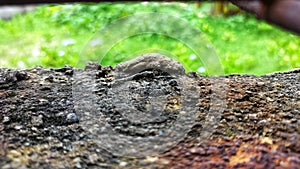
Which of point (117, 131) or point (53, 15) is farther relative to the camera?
point (53, 15)

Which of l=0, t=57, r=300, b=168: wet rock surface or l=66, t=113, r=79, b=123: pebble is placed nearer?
l=0, t=57, r=300, b=168: wet rock surface

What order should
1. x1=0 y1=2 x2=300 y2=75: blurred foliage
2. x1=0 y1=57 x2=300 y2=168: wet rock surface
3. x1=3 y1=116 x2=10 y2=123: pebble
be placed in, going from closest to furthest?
x1=0 y1=57 x2=300 y2=168: wet rock surface, x1=3 y1=116 x2=10 y2=123: pebble, x1=0 y1=2 x2=300 y2=75: blurred foliage

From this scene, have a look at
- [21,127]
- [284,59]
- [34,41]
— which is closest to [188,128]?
[21,127]

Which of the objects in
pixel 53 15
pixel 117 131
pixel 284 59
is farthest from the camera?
pixel 53 15

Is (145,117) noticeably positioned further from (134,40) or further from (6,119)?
(134,40)

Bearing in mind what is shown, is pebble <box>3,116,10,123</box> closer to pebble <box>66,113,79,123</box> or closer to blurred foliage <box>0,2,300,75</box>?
pebble <box>66,113,79,123</box>

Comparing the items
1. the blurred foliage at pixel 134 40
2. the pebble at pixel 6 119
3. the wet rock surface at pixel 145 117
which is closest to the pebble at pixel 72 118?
the wet rock surface at pixel 145 117

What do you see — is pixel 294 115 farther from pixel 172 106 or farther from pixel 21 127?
pixel 21 127

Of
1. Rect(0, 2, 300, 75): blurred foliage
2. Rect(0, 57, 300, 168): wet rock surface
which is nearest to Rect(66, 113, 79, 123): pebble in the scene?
Rect(0, 57, 300, 168): wet rock surface
